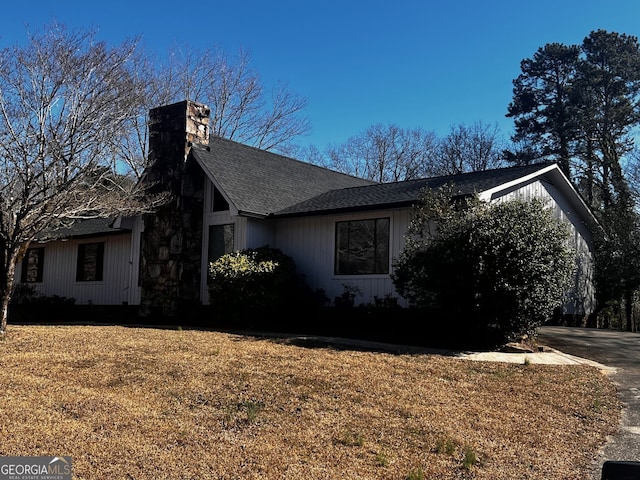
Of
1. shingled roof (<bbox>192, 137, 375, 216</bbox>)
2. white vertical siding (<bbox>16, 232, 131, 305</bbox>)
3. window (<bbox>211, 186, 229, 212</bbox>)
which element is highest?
shingled roof (<bbox>192, 137, 375, 216</bbox>)

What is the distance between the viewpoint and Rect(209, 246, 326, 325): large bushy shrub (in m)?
13.5

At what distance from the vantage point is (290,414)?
5930mm

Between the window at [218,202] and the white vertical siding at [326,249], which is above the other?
the window at [218,202]

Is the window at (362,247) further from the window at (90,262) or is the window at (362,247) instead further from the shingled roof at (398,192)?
the window at (90,262)

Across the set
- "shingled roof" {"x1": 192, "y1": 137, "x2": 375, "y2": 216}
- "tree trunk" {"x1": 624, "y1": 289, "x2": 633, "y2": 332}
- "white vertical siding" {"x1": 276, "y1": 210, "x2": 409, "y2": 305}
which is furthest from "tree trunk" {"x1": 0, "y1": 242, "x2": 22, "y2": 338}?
"tree trunk" {"x1": 624, "y1": 289, "x2": 633, "y2": 332}

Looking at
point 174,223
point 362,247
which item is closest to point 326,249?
point 362,247

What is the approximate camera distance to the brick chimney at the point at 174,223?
615 inches

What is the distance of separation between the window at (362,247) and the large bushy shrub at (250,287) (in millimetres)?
1489

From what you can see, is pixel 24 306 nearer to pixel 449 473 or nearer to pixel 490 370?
pixel 490 370

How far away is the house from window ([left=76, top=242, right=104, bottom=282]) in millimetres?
779

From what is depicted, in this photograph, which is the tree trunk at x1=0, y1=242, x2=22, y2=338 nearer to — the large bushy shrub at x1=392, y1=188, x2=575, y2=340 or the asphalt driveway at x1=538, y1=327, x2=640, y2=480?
the large bushy shrub at x1=392, y1=188, x2=575, y2=340

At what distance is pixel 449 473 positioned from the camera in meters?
4.77

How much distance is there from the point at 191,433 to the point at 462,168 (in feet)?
113

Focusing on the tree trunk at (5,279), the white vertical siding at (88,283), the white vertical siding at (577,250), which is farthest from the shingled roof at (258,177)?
the white vertical siding at (577,250)
